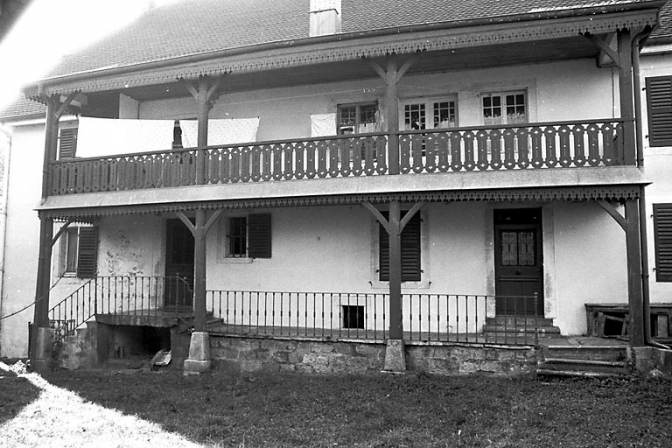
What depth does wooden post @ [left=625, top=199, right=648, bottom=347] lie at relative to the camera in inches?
331

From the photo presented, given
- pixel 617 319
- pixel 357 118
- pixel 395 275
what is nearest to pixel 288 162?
pixel 357 118

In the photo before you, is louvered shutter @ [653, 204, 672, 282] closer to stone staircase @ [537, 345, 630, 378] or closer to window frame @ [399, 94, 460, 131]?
stone staircase @ [537, 345, 630, 378]

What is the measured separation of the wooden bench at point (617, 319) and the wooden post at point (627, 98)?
2.92 metres

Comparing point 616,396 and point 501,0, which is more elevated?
point 501,0

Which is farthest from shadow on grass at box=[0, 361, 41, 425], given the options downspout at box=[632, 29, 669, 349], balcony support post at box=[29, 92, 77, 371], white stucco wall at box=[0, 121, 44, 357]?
downspout at box=[632, 29, 669, 349]

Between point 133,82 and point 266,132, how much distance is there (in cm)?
314

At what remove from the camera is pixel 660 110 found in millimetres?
10406

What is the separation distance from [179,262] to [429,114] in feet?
23.7

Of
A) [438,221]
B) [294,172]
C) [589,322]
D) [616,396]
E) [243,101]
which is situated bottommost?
[616,396]

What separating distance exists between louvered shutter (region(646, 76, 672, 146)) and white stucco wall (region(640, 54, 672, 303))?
0.29 ft

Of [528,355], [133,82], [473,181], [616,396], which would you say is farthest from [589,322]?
[133,82]

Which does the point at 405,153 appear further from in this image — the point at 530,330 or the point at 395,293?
the point at 530,330

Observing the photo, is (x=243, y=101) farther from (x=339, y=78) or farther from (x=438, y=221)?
(x=438, y=221)

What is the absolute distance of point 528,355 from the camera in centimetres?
873
